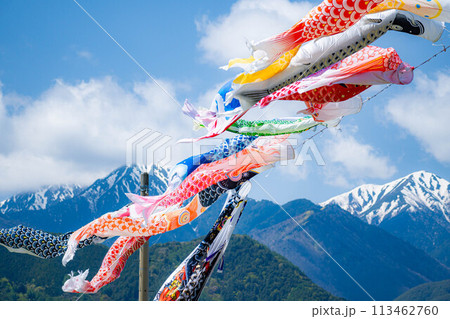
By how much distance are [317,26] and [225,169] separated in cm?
240

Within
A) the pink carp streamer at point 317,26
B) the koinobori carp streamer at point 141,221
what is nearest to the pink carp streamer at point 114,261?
the koinobori carp streamer at point 141,221

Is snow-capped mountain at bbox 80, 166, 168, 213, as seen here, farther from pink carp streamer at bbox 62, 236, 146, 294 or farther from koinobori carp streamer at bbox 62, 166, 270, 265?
koinobori carp streamer at bbox 62, 166, 270, 265

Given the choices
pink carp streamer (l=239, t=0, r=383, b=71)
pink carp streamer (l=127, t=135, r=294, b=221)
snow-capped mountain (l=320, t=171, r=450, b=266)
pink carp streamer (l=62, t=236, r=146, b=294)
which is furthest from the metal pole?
snow-capped mountain (l=320, t=171, r=450, b=266)

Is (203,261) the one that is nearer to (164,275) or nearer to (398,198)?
(164,275)

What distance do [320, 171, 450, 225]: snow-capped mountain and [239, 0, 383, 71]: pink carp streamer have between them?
4103 inches

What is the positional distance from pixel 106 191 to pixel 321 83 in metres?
90.3

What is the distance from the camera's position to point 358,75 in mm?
4895

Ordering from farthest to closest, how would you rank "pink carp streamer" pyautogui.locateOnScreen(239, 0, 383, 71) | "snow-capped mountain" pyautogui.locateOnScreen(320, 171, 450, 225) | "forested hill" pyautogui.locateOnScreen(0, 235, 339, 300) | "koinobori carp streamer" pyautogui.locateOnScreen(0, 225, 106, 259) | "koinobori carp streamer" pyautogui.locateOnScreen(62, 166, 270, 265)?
"snow-capped mountain" pyautogui.locateOnScreen(320, 171, 450, 225) < "forested hill" pyautogui.locateOnScreen(0, 235, 339, 300) < "koinobori carp streamer" pyautogui.locateOnScreen(0, 225, 106, 259) < "koinobori carp streamer" pyautogui.locateOnScreen(62, 166, 270, 265) < "pink carp streamer" pyautogui.locateOnScreen(239, 0, 383, 71)

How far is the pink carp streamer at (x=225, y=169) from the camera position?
6.29 metres

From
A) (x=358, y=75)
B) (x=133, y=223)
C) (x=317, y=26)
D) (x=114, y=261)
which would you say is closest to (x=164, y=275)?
(x=114, y=261)

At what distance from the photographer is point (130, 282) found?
38688 millimetres

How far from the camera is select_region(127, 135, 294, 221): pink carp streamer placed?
6293 millimetres
